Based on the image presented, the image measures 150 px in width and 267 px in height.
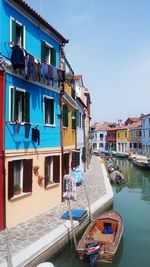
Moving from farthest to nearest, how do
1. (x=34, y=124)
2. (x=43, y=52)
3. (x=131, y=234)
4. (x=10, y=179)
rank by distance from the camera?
(x=43, y=52), (x=131, y=234), (x=34, y=124), (x=10, y=179)

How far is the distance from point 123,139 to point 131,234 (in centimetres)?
7077

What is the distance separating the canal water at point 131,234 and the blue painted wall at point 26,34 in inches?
338

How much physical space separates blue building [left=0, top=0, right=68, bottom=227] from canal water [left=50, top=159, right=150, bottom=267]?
303 centimetres

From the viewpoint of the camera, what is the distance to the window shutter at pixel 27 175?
15047 millimetres

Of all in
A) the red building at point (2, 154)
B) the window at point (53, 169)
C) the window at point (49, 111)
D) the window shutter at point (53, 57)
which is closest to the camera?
the red building at point (2, 154)

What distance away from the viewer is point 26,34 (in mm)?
15102

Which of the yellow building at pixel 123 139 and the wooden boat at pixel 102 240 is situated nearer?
the wooden boat at pixel 102 240

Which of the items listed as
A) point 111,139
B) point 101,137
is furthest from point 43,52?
point 101,137

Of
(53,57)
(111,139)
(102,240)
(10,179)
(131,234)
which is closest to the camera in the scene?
(102,240)

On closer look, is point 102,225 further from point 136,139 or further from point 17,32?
point 136,139

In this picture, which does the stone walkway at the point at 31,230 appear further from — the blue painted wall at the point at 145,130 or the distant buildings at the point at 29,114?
the blue painted wall at the point at 145,130

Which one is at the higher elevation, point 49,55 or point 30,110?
point 49,55

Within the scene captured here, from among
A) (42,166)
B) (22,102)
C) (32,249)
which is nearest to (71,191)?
(42,166)

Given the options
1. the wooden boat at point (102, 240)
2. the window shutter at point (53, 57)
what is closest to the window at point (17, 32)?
the window shutter at point (53, 57)
